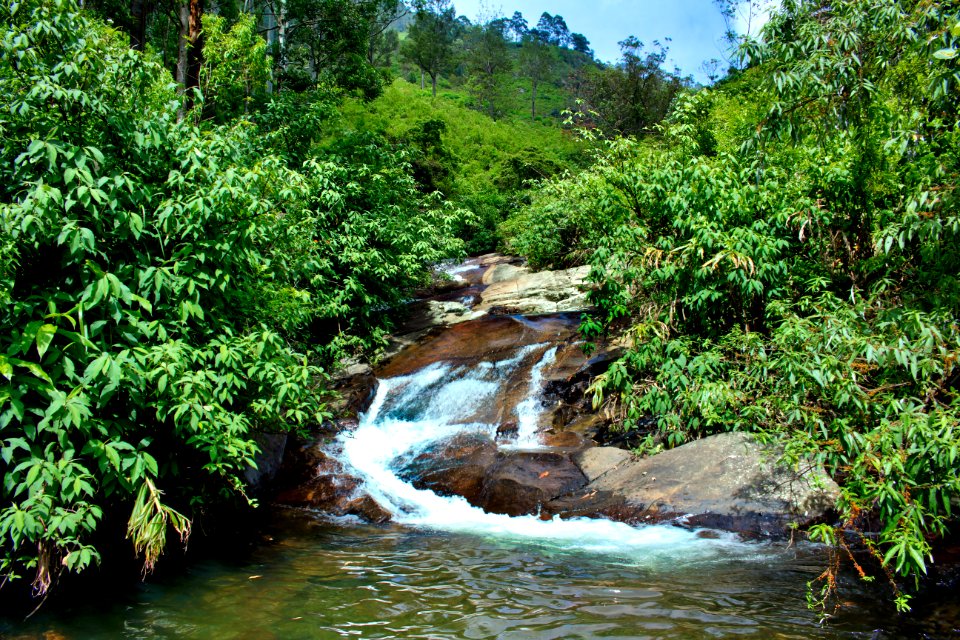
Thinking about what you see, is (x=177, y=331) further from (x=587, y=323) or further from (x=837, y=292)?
(x=837, y=292)

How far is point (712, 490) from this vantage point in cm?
725

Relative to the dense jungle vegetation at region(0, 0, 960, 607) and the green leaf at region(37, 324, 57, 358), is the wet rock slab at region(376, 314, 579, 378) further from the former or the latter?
the green leaf at region(37, 324, 57, 358)

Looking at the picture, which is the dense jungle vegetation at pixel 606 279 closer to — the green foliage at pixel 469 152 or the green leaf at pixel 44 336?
the green leaf at pixel 44 336

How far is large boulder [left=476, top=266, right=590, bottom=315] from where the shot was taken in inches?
618

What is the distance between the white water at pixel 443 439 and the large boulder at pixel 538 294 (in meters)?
3.48

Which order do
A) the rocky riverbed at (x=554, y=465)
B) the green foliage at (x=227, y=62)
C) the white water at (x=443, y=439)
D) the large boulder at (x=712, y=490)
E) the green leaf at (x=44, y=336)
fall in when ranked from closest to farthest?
the green leaf at (x=44, y=336), the white water at (x=443, y=439), the large boulder at (x=712, y=490), the rocky riverbed at (x=554, y=465), the green foliage at (x=227, y=62)

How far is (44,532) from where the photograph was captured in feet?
14.6

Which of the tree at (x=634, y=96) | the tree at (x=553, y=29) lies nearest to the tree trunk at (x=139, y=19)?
the tree at (x=634, y=96)

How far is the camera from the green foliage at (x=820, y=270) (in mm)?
4910

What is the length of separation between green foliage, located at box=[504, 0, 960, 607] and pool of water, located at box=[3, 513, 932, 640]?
570mm

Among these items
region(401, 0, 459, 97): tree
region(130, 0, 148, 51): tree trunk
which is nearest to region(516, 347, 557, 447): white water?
region(130, 0, 148, 51): tree trunk

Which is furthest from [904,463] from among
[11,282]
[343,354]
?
[343,354]

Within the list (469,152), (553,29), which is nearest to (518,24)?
(553,29)

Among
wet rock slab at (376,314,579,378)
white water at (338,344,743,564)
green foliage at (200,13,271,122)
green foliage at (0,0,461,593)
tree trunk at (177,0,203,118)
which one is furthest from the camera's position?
wet rock slab at (376,314,579,378)
